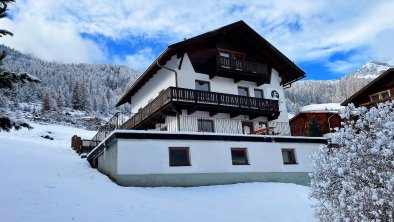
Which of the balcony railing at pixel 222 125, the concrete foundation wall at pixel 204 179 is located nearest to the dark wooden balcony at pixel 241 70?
the balcony railing at pixel 222 125

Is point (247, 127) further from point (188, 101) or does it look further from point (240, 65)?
point (188, 101)

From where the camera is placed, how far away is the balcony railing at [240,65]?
1061 inches

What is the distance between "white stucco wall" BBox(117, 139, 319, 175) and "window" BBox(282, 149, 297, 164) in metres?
0.25

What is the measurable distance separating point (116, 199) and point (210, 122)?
13.7 metres

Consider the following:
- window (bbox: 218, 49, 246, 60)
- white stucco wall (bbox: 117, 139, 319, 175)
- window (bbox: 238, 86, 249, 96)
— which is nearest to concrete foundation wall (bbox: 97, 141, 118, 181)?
white stucco wall (bbox: 117, 139, 319, 175)

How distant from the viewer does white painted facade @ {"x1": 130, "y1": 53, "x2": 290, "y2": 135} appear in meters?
26.1

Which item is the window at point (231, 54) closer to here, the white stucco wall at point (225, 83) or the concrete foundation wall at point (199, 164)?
the white stucco wall at point (225, 83)

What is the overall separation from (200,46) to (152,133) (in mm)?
11501

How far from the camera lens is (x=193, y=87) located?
26344 mm

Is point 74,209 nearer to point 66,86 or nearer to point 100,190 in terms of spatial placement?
point 100,190

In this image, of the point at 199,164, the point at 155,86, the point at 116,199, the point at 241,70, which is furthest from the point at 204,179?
the point at 155,86

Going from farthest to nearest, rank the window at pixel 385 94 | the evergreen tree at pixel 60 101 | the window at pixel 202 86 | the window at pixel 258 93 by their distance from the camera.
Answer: the evergreen tree at pixel 60 101, the window at pixel 385 94, the window at pixel 258 93, the window at pixel 202 86

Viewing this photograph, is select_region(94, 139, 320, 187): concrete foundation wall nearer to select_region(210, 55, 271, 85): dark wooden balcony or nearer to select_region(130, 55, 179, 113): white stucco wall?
select_region(210, 55, 271, 85): dark wooden balcony

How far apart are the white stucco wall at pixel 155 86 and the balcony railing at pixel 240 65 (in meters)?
3.23
